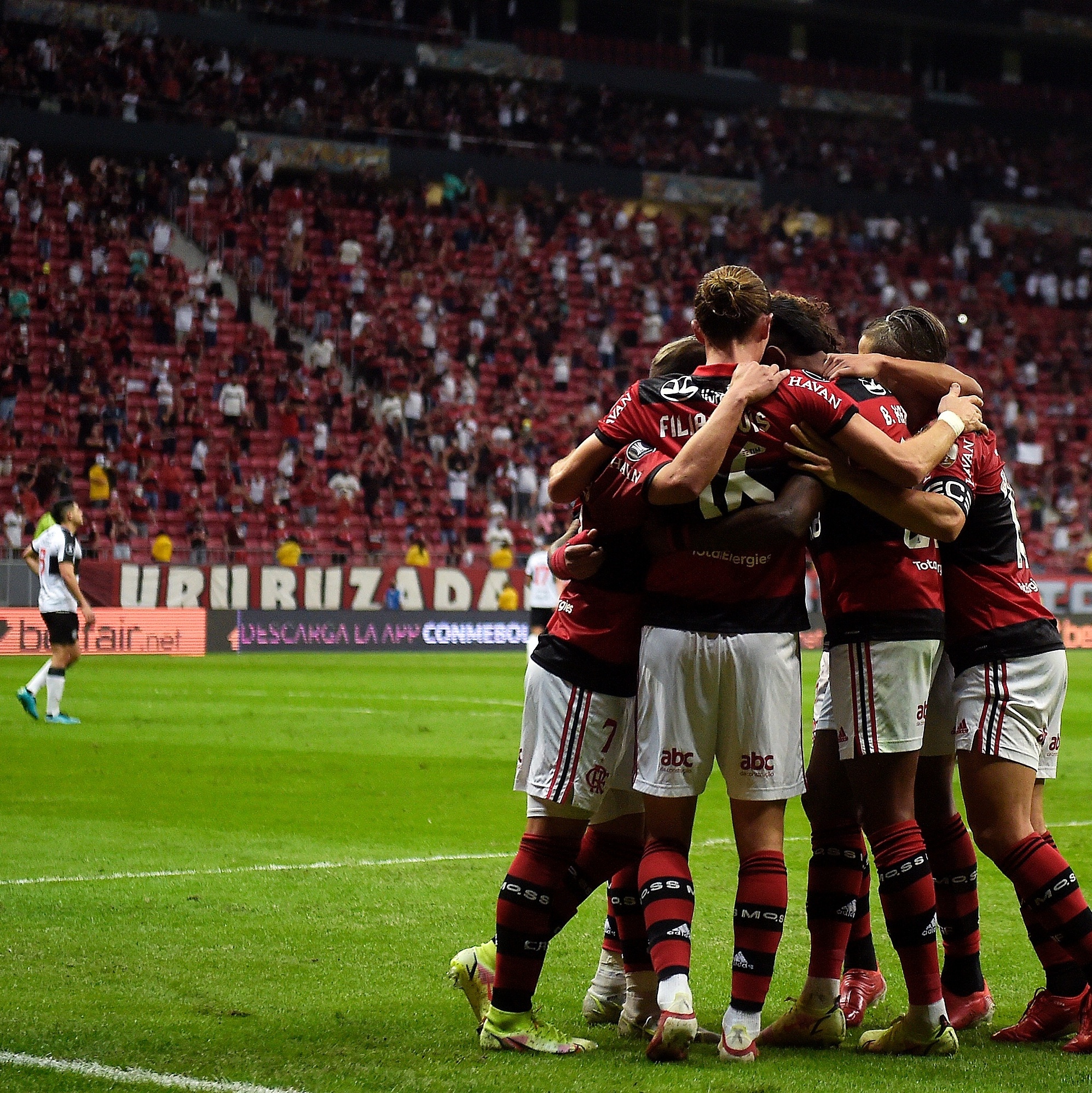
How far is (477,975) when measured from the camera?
505 cm

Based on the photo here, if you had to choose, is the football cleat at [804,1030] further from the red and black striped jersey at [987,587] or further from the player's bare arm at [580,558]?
the player's bare arm at [580,558]

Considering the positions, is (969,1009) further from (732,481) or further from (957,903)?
(732,481)

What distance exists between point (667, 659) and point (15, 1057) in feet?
7.16

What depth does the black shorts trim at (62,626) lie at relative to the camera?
16.3m

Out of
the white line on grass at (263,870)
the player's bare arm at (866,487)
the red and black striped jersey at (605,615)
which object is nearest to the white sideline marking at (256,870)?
the white line on grass at (263,870)

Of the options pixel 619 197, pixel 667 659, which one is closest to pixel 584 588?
pixel 667 659

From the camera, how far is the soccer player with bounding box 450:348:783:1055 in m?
4.81

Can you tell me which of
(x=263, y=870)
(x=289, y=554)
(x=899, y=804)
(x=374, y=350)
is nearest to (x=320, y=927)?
(x=263, y=870)

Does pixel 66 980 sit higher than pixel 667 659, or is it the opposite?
pixel 667 659

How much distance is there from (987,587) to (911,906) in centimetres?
106

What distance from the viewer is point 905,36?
164ft

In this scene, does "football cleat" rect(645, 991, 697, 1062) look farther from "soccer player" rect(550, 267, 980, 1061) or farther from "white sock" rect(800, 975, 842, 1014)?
"white sock" rect(800, 975, 842, 1014)

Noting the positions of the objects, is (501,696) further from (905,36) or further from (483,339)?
(905,36)

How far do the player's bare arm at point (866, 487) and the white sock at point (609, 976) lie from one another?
176 centimetres
